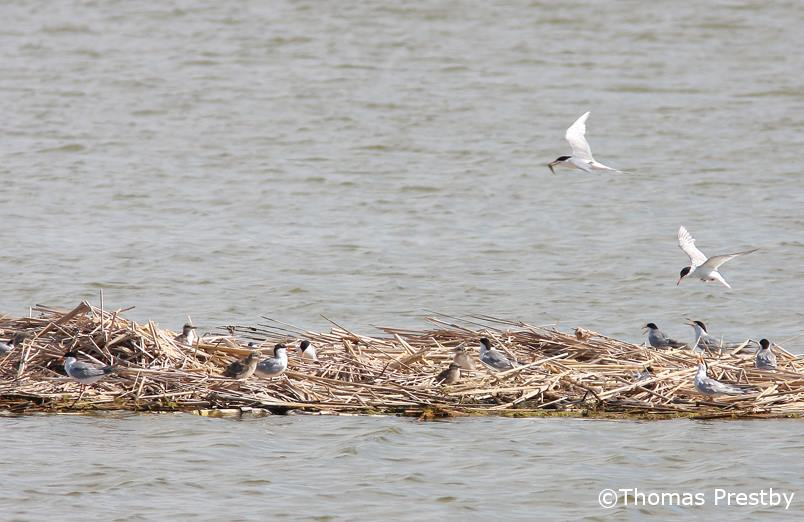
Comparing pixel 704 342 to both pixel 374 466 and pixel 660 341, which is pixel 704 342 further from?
pixel 374 466

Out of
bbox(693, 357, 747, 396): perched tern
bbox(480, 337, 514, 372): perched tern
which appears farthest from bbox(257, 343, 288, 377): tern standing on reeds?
bbox(693, 357, 747, 396): perched tern

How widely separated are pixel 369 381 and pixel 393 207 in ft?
42.8

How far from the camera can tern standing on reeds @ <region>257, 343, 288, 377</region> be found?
10.8 m

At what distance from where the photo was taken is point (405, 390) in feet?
35.2

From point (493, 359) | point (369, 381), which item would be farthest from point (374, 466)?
point (493, 359)

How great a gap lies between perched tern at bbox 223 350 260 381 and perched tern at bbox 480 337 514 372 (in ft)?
5.80

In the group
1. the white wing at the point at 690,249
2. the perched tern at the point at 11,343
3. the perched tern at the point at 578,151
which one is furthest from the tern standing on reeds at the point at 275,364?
the perched tern at the point at 578,151

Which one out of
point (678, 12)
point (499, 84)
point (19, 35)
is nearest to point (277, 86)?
point (499, 84)

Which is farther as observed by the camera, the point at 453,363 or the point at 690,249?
the point at 690,249

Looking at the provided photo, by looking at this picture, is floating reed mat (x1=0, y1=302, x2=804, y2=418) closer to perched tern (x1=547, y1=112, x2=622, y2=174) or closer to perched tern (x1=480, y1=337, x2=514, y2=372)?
perched tern (x1=480, y1=337, x2=514, y2=372)

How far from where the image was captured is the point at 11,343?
11.5m

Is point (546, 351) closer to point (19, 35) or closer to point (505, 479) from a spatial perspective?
point (505, 479)

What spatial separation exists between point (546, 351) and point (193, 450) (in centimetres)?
331

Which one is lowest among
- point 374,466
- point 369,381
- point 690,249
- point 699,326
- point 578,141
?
point 374,466
